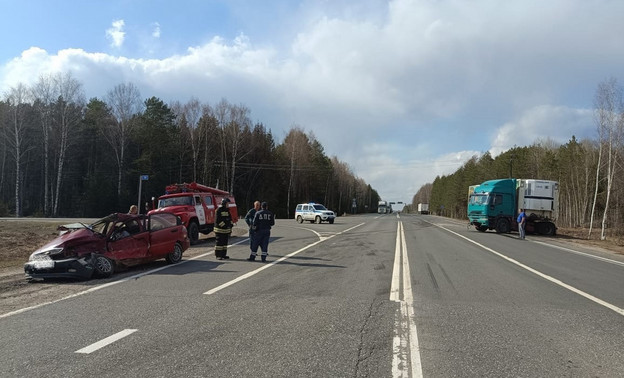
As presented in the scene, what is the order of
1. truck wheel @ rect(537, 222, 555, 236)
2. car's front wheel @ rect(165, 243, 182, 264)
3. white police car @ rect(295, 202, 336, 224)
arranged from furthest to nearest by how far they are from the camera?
white police car @ rect(295, 202, 336, 224), truck wheel @ rect(537, 222, 555, 236), car's front wheel @ rect(165, 243, 182, 264)

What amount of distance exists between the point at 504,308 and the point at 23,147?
6252 centimetres

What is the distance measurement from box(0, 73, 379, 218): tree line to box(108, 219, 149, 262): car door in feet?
127

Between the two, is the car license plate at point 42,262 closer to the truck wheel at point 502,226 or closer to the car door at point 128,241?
the car door at point 128,241

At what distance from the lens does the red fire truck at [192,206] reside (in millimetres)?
19016

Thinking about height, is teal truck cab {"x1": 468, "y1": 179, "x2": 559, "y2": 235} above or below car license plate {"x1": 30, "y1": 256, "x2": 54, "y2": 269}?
above

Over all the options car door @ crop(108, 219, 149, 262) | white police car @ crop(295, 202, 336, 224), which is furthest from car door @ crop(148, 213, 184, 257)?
white police car @ crop(295, 202, 336, 224)

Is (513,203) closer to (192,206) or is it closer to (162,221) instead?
(192,206)

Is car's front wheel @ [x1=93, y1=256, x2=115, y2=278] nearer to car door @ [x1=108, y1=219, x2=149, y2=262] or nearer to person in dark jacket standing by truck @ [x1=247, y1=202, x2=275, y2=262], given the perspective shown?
car door @ [x1=108, y1=219, x2=149, y2=262]

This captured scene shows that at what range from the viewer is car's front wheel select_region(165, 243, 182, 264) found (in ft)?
40.9

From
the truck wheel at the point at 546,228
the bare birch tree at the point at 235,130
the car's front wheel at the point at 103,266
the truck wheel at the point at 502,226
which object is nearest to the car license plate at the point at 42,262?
the car's front wheel at the point at 103,266

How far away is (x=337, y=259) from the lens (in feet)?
43.7

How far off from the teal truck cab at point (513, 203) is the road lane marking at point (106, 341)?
95.9 feet

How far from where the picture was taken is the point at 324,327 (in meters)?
5.73

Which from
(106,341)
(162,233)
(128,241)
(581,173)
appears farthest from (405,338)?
(581,173)
